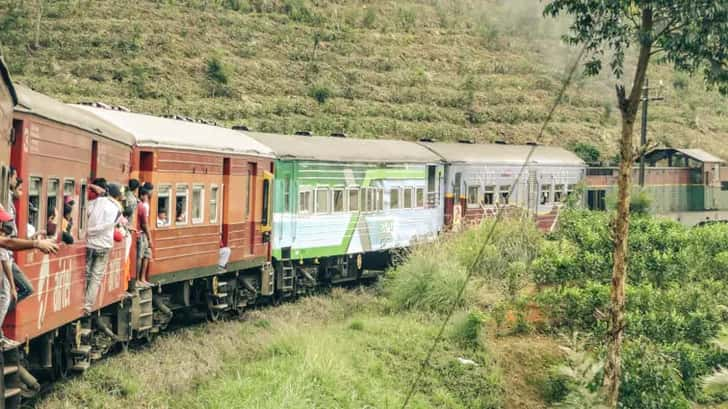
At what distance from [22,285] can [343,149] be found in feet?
48.7

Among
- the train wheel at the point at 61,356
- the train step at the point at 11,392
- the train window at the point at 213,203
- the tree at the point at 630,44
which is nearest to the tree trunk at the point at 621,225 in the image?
the tree at the point at 630,44

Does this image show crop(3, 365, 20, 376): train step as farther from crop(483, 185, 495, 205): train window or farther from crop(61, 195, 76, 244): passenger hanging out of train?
crop(483, 185, 495, 205): train window

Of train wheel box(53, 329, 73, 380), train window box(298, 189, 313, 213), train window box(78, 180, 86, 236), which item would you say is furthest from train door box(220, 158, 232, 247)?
train window box(78, 180, 86, 236)

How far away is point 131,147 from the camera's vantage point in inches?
509

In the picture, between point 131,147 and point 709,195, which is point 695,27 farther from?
point 709,195

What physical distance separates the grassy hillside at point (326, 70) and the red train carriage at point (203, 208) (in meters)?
19.1

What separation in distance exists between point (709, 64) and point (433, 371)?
5.34m

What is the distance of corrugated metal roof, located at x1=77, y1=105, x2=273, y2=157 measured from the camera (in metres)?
13.3

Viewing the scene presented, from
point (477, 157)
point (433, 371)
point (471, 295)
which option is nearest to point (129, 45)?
point (477, 157)

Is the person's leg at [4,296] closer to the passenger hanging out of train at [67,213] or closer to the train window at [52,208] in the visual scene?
the train window at [52,208]

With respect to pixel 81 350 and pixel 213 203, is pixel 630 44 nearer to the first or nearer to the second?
pixel 213 203

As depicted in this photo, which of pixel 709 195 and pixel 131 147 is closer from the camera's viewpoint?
pixel 131 147

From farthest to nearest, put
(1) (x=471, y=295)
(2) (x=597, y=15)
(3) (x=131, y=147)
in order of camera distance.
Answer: (1) (x=471, y=295), (3) (x=131, y=147), (2) (x=597, y=15)

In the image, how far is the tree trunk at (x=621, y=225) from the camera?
36.1ft
